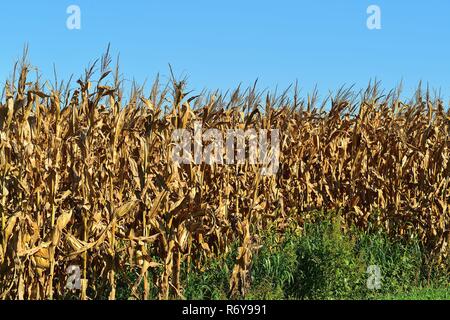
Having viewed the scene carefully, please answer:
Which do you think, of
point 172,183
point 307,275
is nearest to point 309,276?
point 307,275

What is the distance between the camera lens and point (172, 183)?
343 inches

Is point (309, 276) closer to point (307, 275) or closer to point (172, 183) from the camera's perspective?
point (307, 275)

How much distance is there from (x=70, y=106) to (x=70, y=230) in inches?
63.7

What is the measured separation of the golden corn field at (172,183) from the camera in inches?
316

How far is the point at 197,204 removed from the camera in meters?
8.94

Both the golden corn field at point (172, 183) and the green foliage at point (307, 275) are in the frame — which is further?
the green foliage at point (307, 275)

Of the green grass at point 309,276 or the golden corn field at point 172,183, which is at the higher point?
the golden corn field at point 172,183

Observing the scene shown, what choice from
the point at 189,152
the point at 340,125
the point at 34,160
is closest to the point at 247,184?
the point at 189,152

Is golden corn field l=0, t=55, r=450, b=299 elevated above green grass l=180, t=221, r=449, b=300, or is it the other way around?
golden corn field l=0, t=55, r=450, b=299

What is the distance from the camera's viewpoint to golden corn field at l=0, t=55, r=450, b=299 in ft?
26.4

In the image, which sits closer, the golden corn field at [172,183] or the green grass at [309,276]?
the golden corn field at [172,183]

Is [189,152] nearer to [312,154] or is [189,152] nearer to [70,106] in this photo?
[70,106]

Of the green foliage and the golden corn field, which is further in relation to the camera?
the green foliage

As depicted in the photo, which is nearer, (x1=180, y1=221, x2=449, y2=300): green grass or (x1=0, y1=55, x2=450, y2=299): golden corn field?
(x1=0, y1=55, x2=450, y2=299): golden corn field
